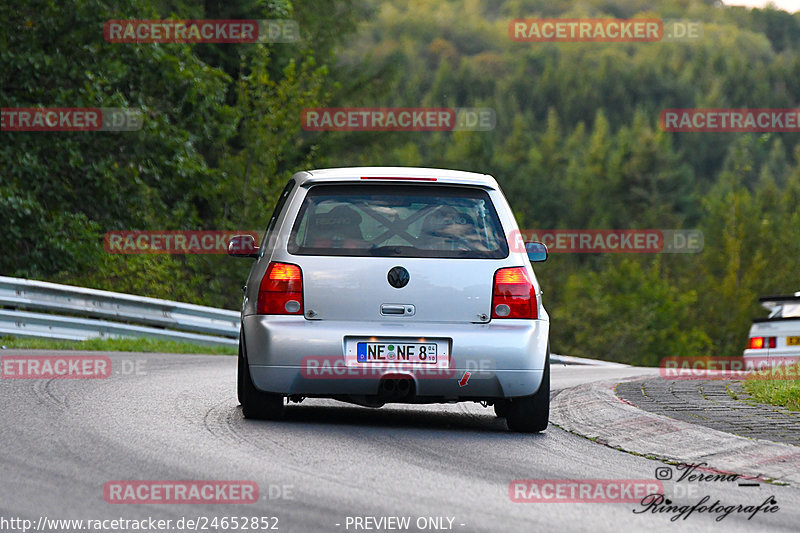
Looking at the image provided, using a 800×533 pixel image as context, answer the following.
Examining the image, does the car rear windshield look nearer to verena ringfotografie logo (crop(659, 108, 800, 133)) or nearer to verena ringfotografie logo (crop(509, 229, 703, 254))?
verena ringfotografie logo (crop(509, 229, 703, 254))

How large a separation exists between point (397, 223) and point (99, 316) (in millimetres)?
11152

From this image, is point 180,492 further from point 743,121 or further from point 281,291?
point 743,121

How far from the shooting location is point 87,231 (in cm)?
2353

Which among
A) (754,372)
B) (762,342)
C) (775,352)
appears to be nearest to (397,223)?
(754,372)

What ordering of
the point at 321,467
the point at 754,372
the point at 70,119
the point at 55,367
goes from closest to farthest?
the point at 321,467, the point at 55,367, the point at 754,372, the point at 70,119

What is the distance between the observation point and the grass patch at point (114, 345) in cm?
1631

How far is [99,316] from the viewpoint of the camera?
18.8 metres

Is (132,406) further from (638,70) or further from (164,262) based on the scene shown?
(638,70)

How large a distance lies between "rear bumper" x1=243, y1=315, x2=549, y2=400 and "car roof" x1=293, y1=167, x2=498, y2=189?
3.36 feet

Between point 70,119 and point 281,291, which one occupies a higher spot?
point 70,119

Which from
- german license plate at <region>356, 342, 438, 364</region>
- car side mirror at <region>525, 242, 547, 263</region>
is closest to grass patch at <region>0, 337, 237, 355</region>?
car side mirror at <region>525, 242, 547, 263</region>

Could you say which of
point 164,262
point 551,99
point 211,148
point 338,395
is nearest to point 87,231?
point 164,262

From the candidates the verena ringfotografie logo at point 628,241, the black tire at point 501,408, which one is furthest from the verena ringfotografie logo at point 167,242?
the verena ringfotografie logo at point 628,241

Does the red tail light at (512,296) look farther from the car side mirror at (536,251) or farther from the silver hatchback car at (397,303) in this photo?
the car side mirror at (536,251)
